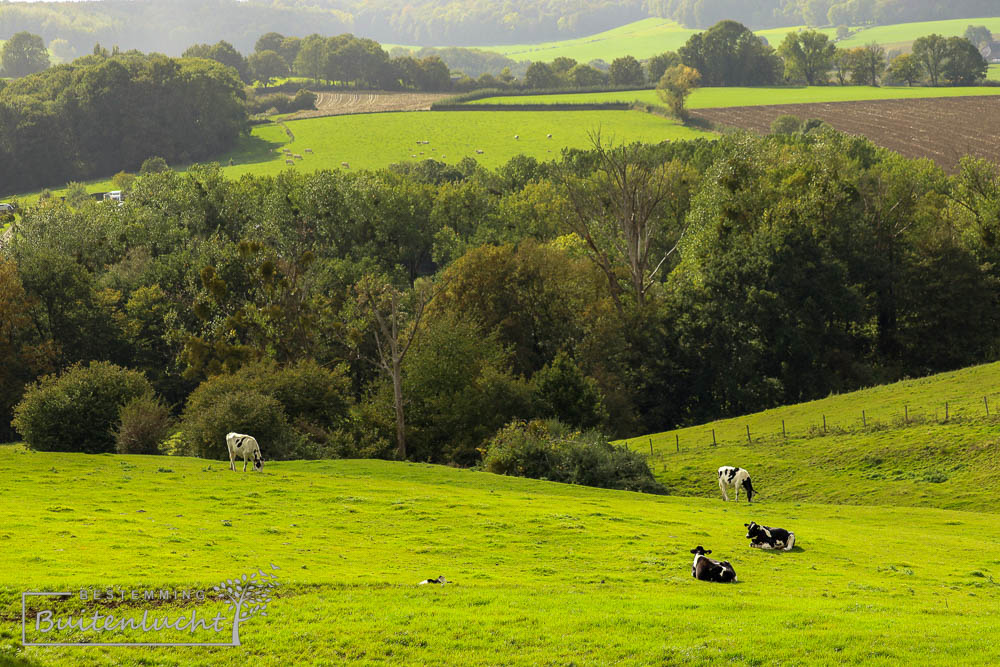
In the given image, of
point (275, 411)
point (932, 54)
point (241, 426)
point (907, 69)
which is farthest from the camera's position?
point (907, 69)

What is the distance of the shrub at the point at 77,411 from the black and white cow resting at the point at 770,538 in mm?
41303

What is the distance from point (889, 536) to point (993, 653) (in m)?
16.9

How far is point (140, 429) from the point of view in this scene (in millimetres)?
51406

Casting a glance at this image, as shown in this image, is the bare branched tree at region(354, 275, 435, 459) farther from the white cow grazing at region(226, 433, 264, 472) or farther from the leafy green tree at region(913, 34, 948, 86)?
the leafy green tree at region(913, 34, 948, 86)

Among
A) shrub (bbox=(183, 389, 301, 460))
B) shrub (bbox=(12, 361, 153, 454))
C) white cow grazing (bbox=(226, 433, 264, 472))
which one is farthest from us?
shrub (bbox=(12, 361, 153, 454))

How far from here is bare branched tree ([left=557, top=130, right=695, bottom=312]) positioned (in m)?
78.9

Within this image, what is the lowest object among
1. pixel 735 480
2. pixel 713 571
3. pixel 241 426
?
pixel 735 480

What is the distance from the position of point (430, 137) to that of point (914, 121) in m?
85.2

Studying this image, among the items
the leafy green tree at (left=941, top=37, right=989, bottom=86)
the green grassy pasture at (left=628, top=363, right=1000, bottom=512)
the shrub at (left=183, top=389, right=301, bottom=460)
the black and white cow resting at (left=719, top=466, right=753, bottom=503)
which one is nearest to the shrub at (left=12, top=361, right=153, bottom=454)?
the shrub at (left=183, top=389, right=301, bottom=460)

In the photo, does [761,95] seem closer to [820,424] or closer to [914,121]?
[914,121]

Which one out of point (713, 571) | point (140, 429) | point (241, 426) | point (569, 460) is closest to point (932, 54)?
point (569, 460)

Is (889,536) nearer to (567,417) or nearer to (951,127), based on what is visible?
(567,417)

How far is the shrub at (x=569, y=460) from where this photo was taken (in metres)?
44.5

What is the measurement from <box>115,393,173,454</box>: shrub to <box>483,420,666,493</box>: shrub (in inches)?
807
